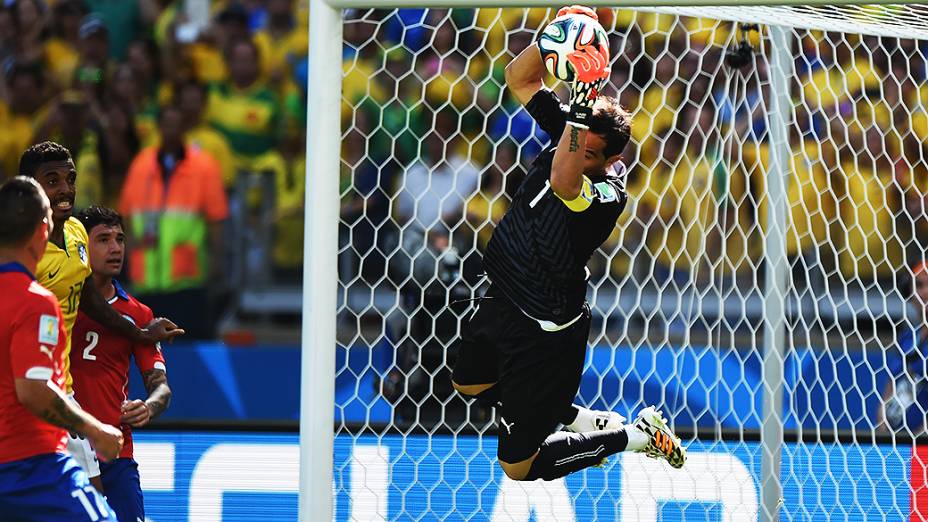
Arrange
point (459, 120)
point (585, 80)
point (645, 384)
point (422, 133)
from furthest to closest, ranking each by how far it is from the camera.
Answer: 1. point (422, 133)
2. point (645, 384)
3. point (459, 120)
4. point (585, 80)

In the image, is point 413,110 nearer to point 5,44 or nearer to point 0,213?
point 5,44

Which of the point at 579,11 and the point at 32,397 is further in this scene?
the point at 579,11

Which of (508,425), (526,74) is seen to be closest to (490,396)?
(508,425)

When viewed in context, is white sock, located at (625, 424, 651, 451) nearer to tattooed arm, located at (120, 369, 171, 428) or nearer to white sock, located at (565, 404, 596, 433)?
white sock, located at (565, 404, 596, 433)

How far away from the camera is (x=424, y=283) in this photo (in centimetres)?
679

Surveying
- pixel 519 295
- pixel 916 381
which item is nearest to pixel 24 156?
pixel 519 295

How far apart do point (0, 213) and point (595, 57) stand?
184 centimetres

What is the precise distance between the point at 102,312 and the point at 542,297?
5.12ft

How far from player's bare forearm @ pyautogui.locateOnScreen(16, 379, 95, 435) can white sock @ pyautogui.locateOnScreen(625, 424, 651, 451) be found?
2307mm

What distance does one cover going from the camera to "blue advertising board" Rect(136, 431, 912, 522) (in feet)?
17.7

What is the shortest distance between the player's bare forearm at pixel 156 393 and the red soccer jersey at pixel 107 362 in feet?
0.12

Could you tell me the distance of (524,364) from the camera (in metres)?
4.68

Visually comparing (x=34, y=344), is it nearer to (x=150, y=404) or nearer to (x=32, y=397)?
(x=32, y=397)

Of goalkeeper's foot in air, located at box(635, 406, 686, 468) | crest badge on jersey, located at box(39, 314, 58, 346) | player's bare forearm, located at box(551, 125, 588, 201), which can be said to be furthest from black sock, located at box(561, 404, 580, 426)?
crest badge on jersey, located at box(39, 314, 58, 346)
